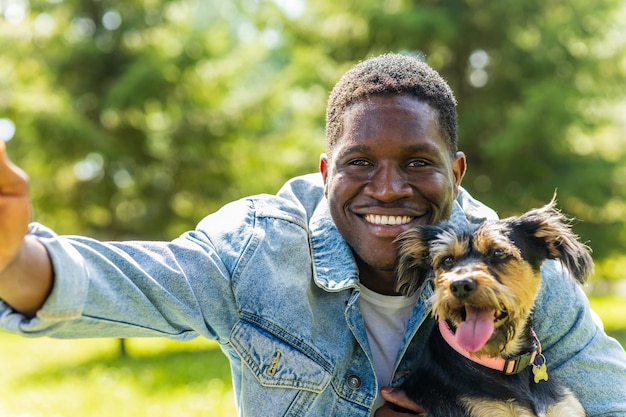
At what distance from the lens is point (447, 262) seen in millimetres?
3699

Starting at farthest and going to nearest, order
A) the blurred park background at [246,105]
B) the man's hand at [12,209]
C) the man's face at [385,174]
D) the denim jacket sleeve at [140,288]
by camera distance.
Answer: the blurred park background at [246,105] → the man's face at [385,174] → the denim jacket sleeve at [140,288] → the man's hand at [12,209]

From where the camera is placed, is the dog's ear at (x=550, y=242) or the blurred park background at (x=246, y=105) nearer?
the dog's ear at (x=550, y=242)

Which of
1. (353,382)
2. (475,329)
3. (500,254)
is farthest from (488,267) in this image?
(353,382)

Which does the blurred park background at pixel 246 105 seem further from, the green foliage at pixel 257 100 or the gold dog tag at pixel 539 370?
the gold dog tag at pixel 539 370

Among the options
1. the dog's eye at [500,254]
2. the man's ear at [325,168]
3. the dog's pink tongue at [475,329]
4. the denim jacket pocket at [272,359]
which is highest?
the man's ear at [325,168]

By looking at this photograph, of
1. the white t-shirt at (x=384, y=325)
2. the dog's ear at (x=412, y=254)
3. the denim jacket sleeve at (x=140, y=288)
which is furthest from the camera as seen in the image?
the white t-shirt at (x=384, y=325)

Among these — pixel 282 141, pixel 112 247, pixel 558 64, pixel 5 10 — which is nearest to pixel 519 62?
pixel 558 64

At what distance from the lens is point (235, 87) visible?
15.6 meters

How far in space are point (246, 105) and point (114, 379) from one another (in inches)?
258

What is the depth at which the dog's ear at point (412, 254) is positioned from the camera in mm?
3473

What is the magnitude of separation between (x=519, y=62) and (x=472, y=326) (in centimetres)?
1275

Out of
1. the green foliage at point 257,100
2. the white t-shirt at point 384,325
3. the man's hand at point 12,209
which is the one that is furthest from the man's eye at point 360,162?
the green foliage at point 257,100

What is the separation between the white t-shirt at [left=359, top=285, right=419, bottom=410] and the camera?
3.60 m

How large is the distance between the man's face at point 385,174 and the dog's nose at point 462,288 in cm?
33
